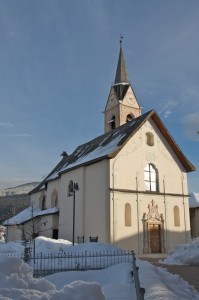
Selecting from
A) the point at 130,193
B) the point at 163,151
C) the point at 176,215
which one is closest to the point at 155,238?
the point at 176,215

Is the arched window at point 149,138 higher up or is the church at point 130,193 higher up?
the arched window at point 149,138

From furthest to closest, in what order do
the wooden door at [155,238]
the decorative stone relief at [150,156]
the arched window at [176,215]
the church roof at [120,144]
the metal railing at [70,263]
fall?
the arched window at [176,215], the decorative stone relief at [150,156], the church roof at [120,144], the wooden door at [155,238], the metal railing at [70,263]

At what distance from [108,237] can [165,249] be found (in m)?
5.84

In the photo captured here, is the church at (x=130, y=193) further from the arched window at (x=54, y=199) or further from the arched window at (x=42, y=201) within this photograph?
the arched window at (x=42, y=201)

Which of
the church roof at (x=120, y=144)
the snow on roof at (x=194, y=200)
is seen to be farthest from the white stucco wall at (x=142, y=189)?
the snow on roof at (x=194, y=200)

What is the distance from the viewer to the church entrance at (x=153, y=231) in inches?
1113

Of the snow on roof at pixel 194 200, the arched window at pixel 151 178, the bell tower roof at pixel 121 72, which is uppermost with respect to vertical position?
the bell tower roof at pixel 121 72

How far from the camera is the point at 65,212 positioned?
33000 millimetres

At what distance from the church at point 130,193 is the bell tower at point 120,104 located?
1458 centimetres

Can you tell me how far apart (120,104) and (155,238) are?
24361 mm

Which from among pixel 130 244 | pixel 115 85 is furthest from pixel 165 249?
pixel 115 85

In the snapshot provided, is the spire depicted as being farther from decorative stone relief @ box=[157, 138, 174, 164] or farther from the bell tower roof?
decorative stone relief @ box=[157, 138, 174, 164]

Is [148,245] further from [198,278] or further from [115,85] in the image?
[115,85]

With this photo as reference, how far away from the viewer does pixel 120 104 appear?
49000 mm
